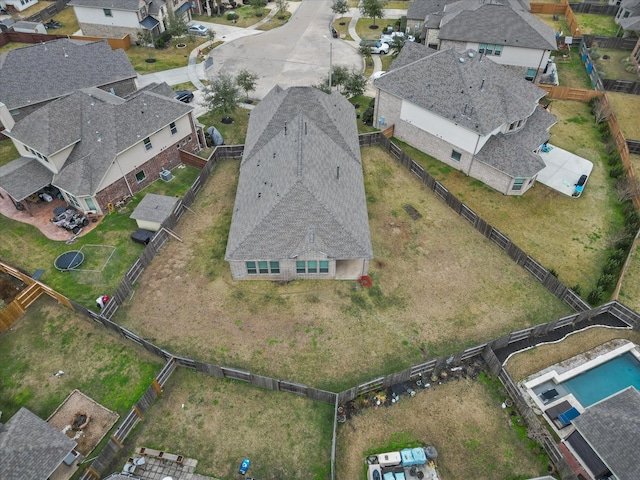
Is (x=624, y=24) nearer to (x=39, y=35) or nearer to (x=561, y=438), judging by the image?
(x=561, y=438)

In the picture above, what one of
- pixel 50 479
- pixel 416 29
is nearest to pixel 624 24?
pixel 416 29

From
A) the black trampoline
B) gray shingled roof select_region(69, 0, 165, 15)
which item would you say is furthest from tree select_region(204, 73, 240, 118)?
gray shingled roof select_region(69, 0, 165, 15)

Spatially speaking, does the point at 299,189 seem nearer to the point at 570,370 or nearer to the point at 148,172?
the point at 148,172

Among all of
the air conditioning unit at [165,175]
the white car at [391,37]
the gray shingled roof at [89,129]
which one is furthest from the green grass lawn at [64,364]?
the white car at [391,37]

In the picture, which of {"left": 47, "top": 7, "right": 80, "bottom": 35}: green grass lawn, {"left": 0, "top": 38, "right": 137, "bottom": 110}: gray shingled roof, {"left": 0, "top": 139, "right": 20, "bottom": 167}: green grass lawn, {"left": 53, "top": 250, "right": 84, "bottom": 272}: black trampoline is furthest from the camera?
{"left": 47, "top": 7, "right": 80, "bottom": 35}: green grass lawn

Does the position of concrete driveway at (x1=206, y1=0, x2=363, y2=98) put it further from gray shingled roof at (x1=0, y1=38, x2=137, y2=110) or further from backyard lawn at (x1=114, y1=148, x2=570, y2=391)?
backyard lawn at (x1=114, y1=148, x2=570, y2=391)
